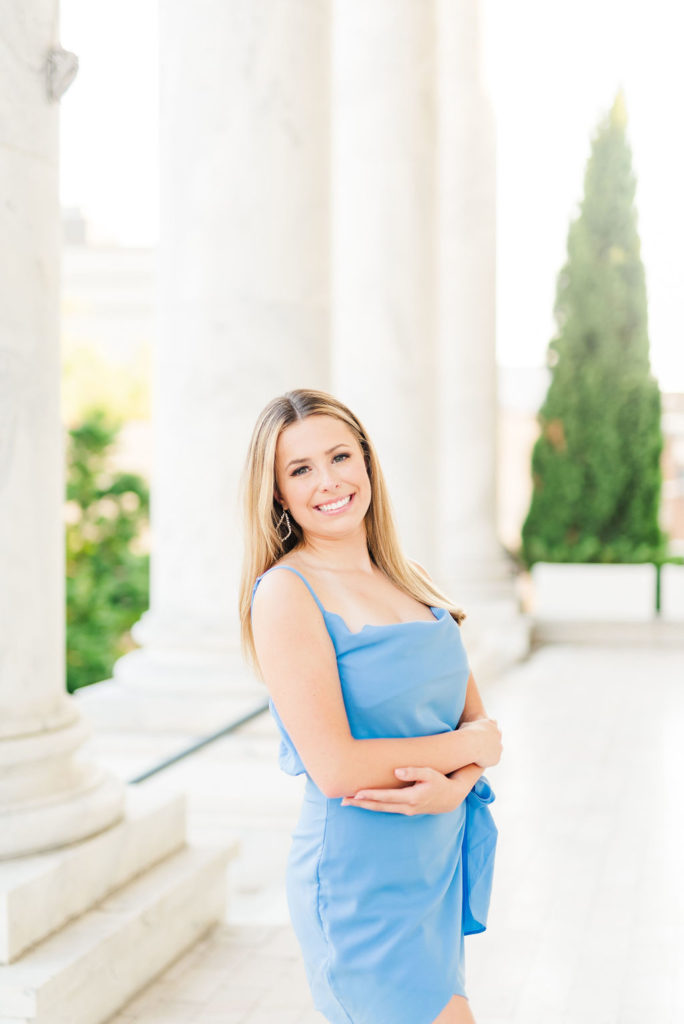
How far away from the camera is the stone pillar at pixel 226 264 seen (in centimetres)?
1517

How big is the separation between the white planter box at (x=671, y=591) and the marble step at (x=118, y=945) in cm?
2955

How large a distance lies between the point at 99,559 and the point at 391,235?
134 ft

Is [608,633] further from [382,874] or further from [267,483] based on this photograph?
[382,874]

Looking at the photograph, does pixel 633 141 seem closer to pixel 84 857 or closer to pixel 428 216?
pixel 428 216

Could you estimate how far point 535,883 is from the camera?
43.8 ft

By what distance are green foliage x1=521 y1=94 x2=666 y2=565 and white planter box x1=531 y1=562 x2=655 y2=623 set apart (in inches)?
57.6

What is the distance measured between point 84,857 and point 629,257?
121ft

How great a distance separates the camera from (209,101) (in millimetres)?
15227

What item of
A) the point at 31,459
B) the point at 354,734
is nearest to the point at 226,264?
the point at 31,459

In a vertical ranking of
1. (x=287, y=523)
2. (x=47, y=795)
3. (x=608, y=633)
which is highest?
(x=287, y=523)

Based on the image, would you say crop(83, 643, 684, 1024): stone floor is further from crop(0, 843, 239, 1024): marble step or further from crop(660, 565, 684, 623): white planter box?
crop(660, 565, 684, 623): white planter box

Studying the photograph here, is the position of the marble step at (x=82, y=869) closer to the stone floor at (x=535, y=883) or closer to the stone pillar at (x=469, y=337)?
the stone floor at (x=535, y=883)

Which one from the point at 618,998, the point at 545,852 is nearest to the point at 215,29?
the point at 545,852

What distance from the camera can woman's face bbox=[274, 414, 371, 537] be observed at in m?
5.88
